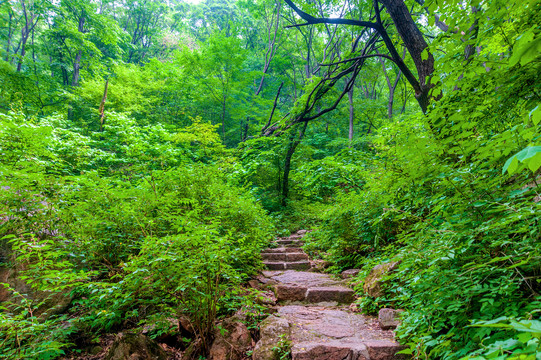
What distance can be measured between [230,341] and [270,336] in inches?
15.1

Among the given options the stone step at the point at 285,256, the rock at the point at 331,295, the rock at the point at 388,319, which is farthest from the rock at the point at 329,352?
the stone step at the point at 285,256

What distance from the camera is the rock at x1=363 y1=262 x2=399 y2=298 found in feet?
9.18

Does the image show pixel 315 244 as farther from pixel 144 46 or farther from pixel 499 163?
pixel 144 46

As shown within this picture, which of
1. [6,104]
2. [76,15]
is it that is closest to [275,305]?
[6,104]

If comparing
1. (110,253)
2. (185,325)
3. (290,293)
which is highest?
(110,253)

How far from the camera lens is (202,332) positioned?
7.53 feet

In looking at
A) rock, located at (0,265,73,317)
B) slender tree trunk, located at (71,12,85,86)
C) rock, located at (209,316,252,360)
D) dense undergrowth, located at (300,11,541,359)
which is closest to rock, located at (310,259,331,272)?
dense undergrowth, located at (300,11,541,359)

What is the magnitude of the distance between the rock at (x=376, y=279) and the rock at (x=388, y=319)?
33cm

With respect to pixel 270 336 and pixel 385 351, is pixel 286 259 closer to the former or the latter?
pixel 270 336

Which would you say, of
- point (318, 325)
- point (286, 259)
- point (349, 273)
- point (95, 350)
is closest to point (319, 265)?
point (286, 259)

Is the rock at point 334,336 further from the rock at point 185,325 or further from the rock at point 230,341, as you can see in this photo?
the rock at point 185,325

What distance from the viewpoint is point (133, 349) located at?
2.14m

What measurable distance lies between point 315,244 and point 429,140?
12.2ft

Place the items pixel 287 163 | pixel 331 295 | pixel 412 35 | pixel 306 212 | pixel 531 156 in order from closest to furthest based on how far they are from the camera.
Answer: pixel 531 156 < pixel 331 295 < pixel 412 35 < pixel 306 212 < pixel 287 163
